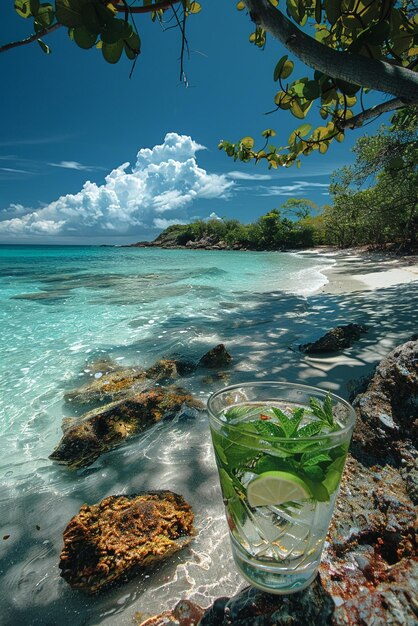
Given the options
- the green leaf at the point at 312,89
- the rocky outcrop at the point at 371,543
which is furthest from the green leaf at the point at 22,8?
the rocky outcrop at the point at 371,543

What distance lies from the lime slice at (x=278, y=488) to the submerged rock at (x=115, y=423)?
2108 millimetres

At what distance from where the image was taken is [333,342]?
13.9 feet

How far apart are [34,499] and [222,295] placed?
9.42 m

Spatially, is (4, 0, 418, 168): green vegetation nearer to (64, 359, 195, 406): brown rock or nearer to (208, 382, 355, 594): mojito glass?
(208, 382, 355, 594): mojito glass

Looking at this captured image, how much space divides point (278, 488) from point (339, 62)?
4.13 feet

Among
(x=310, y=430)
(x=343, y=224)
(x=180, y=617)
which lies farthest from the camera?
(x=343, y=224)

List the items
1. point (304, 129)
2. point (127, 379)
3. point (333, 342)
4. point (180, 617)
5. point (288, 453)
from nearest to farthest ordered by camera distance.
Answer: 1. point (288, 453)
2. point (180, 617)
3. point (304, 129)
4. point (127, 379)
5. point (333, 342)

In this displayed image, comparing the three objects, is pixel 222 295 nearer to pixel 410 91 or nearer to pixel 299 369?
pixel 299 369

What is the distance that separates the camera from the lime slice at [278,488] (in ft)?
2.09

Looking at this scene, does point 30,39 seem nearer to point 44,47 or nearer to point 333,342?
point 44,47

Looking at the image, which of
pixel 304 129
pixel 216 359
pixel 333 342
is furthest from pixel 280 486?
pixel 333 342

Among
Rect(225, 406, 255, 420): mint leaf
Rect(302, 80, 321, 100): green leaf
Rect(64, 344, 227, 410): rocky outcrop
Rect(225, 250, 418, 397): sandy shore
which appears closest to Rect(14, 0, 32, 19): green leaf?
Rect(302, 80, 321, 100): green leaf

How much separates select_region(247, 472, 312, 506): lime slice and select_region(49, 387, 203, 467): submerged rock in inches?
83.0

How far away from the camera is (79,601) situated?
1.25 m
